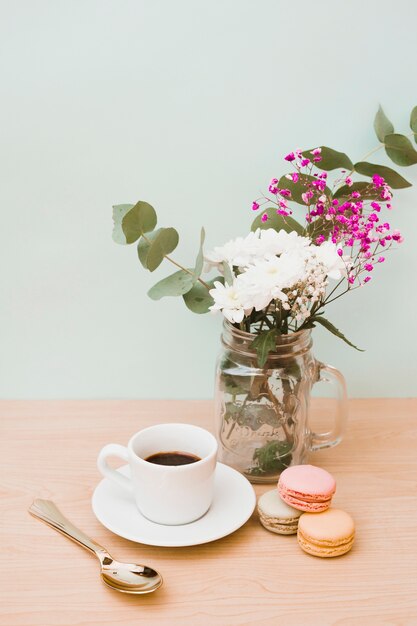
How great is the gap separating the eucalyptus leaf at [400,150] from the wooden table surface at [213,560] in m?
0.42

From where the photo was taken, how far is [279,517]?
0.91 metres

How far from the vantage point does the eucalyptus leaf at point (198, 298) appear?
40.9 inches

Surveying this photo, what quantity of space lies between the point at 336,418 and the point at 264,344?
8.2 inches

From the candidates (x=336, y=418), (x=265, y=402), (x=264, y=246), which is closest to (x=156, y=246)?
(x=264, y=246)

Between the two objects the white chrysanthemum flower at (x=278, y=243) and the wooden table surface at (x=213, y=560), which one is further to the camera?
the white chrysanthemum flower at (x=278, y=243)

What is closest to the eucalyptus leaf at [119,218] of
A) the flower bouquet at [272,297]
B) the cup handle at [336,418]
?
the flower bouquet at [272,297]

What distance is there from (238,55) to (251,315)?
1.32ft

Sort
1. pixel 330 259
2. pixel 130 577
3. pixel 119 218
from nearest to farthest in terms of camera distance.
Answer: pixel 130 577, pixel 330 259, pixel 119 218

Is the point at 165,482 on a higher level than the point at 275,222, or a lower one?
lower

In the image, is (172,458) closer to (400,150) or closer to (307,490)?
(307,490)

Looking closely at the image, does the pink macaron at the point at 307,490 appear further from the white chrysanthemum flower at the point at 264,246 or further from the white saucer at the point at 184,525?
the white chrysanthemum flower at the point at 264,246

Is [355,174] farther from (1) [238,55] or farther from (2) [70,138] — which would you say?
(2) [70,138]

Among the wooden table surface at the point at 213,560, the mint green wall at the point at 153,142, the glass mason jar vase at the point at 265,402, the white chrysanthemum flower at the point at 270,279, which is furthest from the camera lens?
the mint green wall at the point at 153,142

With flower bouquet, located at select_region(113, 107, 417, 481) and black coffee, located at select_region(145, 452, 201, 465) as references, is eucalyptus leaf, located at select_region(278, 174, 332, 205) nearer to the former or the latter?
flower bouquet, located at select_region(113, 107, 417, 481)
